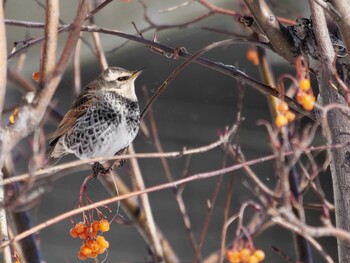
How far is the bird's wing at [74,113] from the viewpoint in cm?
297

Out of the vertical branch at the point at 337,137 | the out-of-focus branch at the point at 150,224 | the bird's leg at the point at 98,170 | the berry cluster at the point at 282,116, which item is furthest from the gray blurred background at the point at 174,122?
the berry cluster at the point at 282,116

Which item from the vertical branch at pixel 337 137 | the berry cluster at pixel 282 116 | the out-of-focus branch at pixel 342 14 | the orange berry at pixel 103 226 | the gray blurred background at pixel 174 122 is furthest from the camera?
the gray blurred background at pixel 174 122

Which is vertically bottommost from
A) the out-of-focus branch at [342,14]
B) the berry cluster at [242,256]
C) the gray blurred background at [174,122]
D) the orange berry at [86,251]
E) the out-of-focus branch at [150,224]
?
the gray blurred background at [174,122]

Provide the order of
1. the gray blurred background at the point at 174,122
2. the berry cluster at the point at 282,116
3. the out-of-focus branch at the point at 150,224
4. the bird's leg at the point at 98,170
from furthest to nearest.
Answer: the gray blurred background at the point at 174,122, the out-of-focus branch at the point at 150,224, the bird's leg at the point at 98,170, the berry cluster at the point at 282,116

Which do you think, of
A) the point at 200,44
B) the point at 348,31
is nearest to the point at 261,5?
the point at 348,31

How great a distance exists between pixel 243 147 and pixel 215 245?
0.91 m

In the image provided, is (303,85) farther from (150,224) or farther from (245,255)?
(150,224)

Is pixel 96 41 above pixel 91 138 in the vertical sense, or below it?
above

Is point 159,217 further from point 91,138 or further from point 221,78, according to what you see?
point 91,138

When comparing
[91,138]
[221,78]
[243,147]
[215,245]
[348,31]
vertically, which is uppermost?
[348,31]

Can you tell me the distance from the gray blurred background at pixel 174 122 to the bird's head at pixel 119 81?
3418mm

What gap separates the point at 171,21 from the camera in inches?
267

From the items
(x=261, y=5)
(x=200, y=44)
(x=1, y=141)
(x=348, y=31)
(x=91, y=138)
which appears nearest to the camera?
(x=1, y=141)

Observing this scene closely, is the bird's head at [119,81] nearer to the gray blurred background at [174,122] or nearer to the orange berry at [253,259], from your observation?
the orange berry at [253,259]
